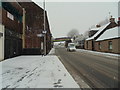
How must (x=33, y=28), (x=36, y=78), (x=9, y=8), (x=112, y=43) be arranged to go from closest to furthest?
(x=36, y=78) < (x=9, y=8) < (x=33, y=28) < (x=112, y=43)

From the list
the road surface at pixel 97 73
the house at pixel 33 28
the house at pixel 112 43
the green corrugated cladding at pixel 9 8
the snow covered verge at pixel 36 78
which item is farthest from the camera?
the house at pixel 112 43

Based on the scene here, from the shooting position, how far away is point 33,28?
985 inches

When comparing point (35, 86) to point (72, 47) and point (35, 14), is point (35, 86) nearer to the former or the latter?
point (35, 14)

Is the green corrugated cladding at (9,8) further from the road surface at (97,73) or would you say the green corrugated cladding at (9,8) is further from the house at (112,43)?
the house at (112,43)

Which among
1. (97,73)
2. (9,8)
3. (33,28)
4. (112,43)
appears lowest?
(97,73)

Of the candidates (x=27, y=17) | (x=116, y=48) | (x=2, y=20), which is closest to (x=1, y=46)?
(x=2, y=20)

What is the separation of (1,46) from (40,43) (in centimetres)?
1019

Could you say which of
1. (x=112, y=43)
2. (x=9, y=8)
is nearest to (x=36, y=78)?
(x=9, y=8)

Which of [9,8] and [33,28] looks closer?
[9,8]

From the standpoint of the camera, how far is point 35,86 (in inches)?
224

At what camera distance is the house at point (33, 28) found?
24062 mm

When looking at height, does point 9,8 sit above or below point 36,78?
above

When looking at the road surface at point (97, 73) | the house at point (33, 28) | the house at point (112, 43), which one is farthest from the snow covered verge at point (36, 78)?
the house at point (112, 43)

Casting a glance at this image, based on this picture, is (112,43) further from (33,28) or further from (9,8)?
(9,8)
